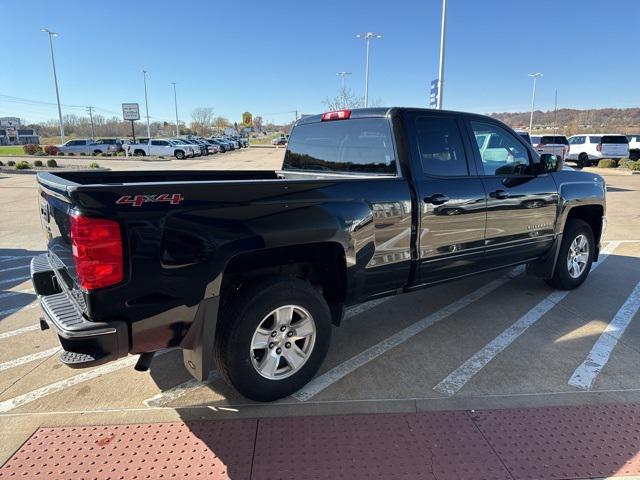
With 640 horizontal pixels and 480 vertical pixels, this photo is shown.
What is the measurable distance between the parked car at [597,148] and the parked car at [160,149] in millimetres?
29177

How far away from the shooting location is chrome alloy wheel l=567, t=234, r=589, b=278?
207 inches

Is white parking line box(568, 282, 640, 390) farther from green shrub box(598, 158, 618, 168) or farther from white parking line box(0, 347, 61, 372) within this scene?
green shrub box(598, 158, 618, 168)

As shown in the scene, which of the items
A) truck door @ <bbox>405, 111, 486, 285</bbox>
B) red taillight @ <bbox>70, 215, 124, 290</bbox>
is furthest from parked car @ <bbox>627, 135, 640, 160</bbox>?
red taillight @ <bbox>70, 215, 124, 290</bbox>

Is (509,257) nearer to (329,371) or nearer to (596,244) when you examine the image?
(596,244)

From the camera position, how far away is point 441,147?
3854 millimetres

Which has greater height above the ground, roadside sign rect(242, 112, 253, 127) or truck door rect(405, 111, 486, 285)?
roadside sign rect(242, 112, 253, 127)

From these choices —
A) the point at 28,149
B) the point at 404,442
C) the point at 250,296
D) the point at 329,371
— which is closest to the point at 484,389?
the point at 404,442

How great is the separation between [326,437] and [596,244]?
4.58 meters

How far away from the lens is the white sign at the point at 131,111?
55.1 metres

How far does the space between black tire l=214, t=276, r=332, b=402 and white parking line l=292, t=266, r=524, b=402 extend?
231mm

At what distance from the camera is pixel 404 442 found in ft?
8.76

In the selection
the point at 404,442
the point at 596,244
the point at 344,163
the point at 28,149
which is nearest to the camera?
the point at 404,442

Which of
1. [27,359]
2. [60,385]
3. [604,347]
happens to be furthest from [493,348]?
[27,359]

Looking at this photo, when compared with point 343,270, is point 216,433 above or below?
below
